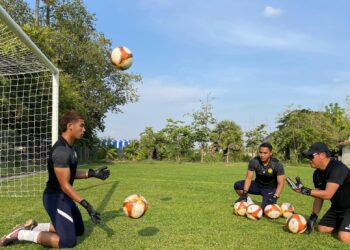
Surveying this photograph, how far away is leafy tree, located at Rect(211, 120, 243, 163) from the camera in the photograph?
36.4 metres

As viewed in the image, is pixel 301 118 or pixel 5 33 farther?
pixel 301 118

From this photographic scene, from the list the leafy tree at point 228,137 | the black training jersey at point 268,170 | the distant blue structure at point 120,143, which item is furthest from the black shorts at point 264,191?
the distant blue structure at point 120,143

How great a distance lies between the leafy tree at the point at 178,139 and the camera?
119 feet

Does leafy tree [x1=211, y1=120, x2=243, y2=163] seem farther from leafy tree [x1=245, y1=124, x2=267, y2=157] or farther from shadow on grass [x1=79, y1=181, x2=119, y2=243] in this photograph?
shadow on grass [x1=79, y1=181, x2=119, y2=243]

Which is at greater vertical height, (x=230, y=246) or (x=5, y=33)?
(x=5, y=33)

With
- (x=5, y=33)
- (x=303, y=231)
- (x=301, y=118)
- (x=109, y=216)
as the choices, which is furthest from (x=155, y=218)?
(x=301, y=118)

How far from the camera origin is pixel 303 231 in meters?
6.60

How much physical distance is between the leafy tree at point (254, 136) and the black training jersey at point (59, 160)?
32.7 m

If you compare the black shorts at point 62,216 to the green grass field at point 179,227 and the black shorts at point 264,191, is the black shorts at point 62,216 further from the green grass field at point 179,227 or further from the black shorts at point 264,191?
the black shorts at point 264,191

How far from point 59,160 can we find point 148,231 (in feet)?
7.39

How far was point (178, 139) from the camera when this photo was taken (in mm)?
36406

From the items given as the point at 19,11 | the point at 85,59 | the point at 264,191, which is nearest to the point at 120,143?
the point at 85,59

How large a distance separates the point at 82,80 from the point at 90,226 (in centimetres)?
2824

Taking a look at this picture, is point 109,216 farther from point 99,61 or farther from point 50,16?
point 50,16
